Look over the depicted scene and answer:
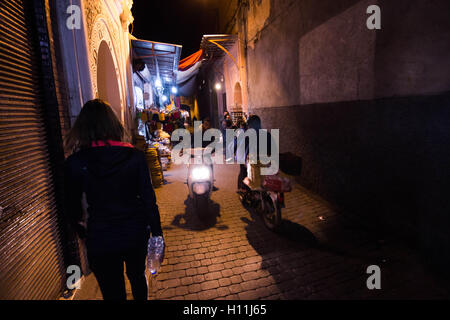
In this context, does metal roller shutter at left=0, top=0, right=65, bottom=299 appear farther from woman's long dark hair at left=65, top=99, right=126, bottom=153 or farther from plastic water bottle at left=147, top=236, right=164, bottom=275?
plastic water bottle at left=147, top=236, right=164, bottom=275

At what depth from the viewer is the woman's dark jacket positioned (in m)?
1.95

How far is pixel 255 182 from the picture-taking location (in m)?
4.99

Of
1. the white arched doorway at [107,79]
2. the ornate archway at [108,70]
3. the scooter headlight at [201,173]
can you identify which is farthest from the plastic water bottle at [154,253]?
the white arched doorway at [107,79]

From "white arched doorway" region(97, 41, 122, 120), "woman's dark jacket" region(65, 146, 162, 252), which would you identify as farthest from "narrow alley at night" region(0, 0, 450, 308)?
"white arched doorway" region(97, 41, 122, 120)

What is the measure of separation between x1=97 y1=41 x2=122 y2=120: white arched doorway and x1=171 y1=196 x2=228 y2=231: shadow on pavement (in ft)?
11.7

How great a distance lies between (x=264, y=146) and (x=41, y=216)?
3684 millimetres

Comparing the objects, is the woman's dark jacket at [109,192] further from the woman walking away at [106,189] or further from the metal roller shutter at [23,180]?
the metal roller shutter at [23,180]

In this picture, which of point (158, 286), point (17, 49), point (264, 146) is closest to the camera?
point (17, 49)

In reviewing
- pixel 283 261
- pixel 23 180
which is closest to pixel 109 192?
pixel 23 180

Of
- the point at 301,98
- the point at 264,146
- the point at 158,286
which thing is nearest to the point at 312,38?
the point at 301,98

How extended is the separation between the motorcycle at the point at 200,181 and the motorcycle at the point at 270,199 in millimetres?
875

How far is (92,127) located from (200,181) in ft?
11.0
